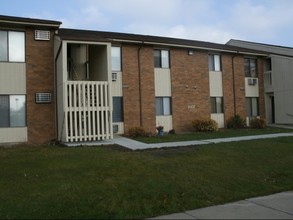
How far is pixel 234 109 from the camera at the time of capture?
23938 millimetres

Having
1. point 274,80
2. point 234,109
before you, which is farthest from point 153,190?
point 274,80

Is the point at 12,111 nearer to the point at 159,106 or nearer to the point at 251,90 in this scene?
the point at 159,106

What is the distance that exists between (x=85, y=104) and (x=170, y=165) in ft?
21.7

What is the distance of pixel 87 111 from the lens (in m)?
15.2

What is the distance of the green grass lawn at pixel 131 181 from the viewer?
632 cm

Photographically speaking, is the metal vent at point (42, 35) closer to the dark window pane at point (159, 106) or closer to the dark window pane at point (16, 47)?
the dark window pane at point (16, 47)

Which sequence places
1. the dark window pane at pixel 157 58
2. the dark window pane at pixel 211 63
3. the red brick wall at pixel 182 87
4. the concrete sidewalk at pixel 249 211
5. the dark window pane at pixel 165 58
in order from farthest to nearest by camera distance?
the dark window pane at pixel 211 63 → the dark window pane at pixel 165 58 → the dark window pane at pixel 157 58 → the red brick wall at pixel 182 87 → the concrete sidewalk at pixel 249 211

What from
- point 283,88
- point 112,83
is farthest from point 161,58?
point 283,88

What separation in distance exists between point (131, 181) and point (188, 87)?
47.1 ft

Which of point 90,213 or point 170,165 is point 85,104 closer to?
point 170,165

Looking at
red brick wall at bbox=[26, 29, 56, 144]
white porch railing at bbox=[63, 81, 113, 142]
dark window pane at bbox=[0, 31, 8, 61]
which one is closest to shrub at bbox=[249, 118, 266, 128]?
white porch railing at bbox=[63, 81, 113, 142]

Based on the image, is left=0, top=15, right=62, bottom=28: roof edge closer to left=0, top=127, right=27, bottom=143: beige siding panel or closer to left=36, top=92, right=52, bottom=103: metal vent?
left=36, top=92, right=52, bottom=103: metal vent

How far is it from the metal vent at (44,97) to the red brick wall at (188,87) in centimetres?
743

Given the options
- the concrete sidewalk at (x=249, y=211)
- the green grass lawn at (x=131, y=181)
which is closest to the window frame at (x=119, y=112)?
the green grass lawn at (x=131, y=181)
